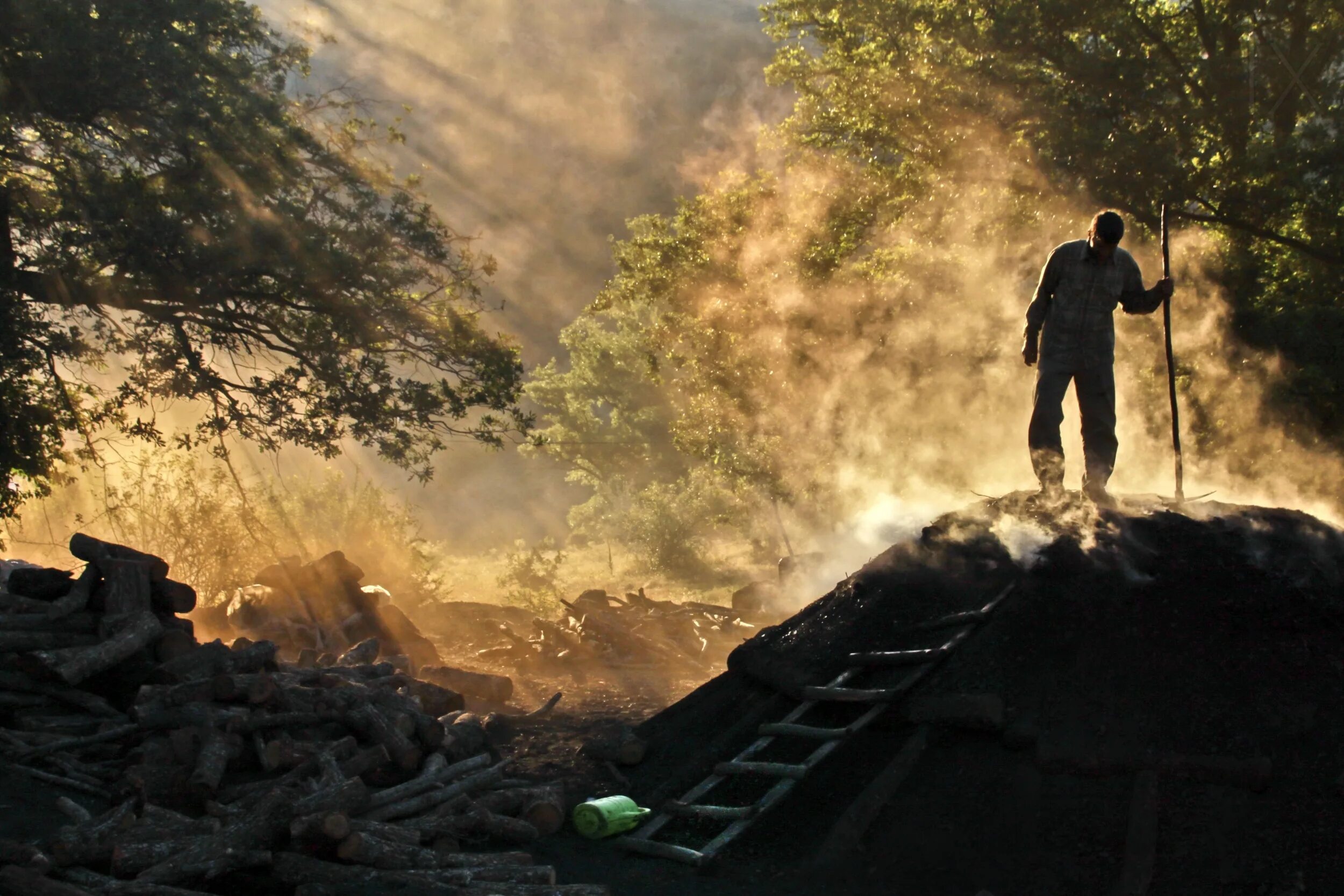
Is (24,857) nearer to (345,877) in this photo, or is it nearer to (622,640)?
(345,877)

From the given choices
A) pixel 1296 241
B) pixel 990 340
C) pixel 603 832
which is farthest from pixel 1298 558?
pixel 990 340

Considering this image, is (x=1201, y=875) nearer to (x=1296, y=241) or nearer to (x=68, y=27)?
(x=1296, y=241)

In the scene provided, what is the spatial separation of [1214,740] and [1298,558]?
5.28 feet

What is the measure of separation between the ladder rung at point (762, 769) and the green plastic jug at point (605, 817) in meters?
0.57

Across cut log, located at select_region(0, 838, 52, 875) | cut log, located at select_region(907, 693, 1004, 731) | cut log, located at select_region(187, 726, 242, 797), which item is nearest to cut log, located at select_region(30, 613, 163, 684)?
cut log, located at select_region(187, 726, 242, 797)

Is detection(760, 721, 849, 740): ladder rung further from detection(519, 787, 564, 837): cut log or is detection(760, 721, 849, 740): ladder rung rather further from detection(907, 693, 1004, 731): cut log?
detection(519, 787, 564, 837): cut log

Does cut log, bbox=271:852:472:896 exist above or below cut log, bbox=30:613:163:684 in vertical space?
below

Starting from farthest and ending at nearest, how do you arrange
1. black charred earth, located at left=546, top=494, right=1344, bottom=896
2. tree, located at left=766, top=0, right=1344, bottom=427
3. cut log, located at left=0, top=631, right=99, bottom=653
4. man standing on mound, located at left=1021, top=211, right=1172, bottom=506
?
tree, located at left=766, top=0, right=1344, bottom=427, man standing on mound, located at left=1021, top=211, right=1172, bottom=506, cut log, located at left=0, top=631, right=99, bottom=653, black charred earth, located at left=546, top=494, right=1344, bottom=896

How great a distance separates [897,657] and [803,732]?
0.77 meters

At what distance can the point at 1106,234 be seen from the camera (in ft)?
24.2

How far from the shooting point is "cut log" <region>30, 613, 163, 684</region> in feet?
23.1

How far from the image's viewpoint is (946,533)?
801cm

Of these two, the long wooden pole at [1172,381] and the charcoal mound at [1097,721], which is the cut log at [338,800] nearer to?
the charcoal mound at [1097,721]

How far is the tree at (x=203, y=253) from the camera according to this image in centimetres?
1146
